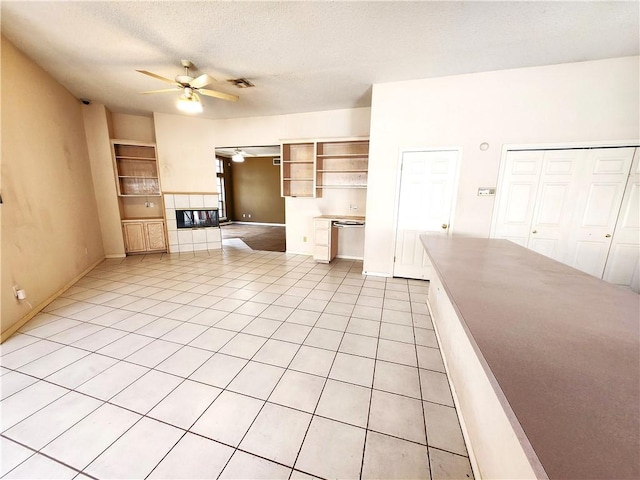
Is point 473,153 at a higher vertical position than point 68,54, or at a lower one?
lower

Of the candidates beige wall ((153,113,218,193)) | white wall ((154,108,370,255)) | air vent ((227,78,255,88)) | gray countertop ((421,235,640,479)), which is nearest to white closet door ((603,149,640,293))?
gray countertop ((421,235,640,479))

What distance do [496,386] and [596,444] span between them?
22 cm

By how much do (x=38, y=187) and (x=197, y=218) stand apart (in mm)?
2720

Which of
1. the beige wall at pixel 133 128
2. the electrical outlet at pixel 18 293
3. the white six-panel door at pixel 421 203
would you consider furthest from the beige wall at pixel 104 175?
the white six-panel door at pixel 421 203

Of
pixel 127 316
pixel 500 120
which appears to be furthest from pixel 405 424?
pixel 500 120

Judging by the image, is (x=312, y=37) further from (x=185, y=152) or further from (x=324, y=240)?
(x=185, y=152)

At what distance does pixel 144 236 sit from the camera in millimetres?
5359

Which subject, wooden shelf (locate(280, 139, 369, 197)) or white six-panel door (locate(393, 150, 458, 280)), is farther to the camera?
wooden shelf (locate(280, 139, 369, 197))

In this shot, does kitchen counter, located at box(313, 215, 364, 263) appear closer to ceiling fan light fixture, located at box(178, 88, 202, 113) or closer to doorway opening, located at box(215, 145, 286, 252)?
ceiling fan light fixture, located at box(178, 88, 202, 113)

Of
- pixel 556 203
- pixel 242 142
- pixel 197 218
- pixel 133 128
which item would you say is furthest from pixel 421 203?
pixel 133 128

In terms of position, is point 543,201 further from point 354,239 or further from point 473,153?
point 354,239

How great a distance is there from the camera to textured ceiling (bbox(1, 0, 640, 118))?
7.11 ft

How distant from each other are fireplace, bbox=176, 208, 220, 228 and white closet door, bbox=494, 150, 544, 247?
5.46 meters

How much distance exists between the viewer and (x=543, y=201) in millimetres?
3299
